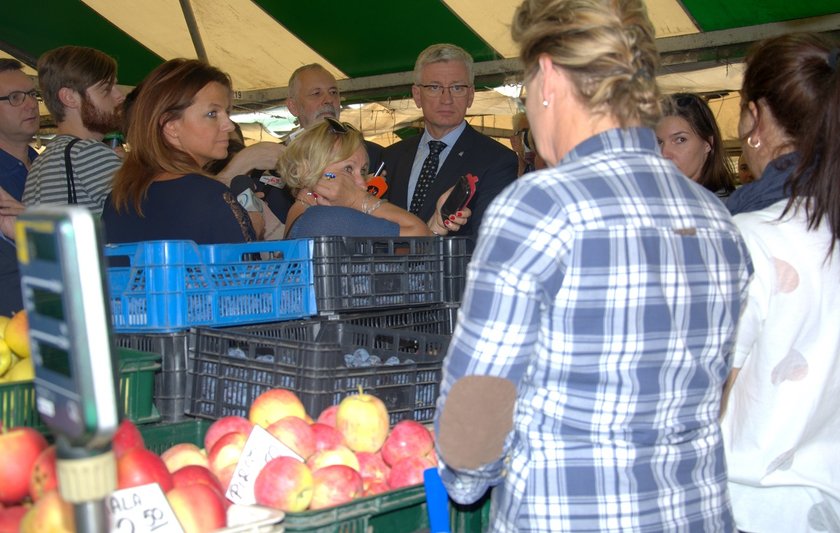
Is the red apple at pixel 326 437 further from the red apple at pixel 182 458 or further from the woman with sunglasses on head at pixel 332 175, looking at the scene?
the woman with sunglasses on head at pixel 332 175

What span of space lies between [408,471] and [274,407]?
31 cm

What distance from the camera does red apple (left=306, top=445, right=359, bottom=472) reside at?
5.30ft

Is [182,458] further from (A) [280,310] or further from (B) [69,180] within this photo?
→ (B) [69,180]

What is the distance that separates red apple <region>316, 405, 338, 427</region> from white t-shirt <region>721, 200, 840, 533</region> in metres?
0.83

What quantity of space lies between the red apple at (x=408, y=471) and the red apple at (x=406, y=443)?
4 cm

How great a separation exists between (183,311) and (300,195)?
1074 mm

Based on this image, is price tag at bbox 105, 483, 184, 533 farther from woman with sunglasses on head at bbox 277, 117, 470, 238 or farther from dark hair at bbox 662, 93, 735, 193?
dark hair at bbox 662, 93, 735, 193

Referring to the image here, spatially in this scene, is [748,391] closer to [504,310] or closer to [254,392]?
[504,310]

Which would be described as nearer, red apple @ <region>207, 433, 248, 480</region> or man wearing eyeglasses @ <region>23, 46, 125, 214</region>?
red apple @ <region>207, 433, 248, 480</region>

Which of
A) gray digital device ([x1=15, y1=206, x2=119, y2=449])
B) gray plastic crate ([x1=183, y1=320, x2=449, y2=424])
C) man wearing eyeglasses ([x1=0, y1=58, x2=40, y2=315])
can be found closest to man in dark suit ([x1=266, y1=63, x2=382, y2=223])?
man wearing eyeglasses ([x1=0, y1=58, x2=40, y2=315])

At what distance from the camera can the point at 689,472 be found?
1339 mm

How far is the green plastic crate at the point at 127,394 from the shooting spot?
166 centimetres

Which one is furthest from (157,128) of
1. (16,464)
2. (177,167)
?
(16,464)

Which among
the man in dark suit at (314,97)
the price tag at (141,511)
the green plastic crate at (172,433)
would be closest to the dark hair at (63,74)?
the man in dark suit at (314,97)
